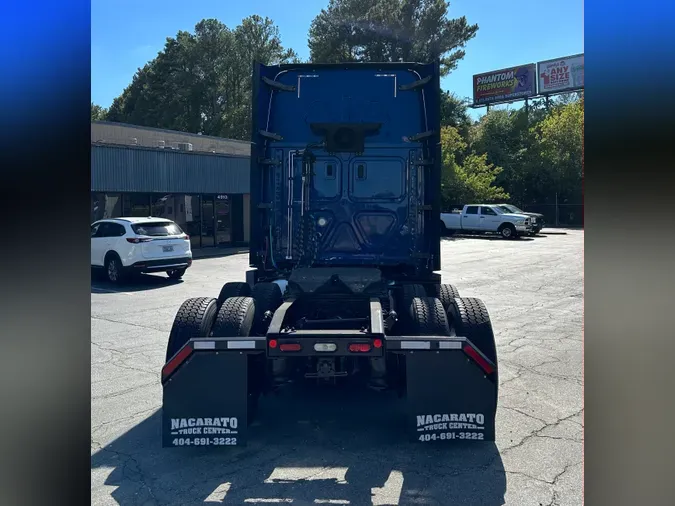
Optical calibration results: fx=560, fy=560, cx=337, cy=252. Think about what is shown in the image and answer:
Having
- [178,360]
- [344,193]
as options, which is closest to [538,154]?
[344,193]


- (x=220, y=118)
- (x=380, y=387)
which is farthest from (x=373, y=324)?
(x=220, y=118)

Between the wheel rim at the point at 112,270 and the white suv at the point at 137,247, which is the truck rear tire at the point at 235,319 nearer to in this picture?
the white suv at the point at 137,247

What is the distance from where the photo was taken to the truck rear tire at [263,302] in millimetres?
4934

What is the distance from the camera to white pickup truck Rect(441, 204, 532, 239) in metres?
29.3

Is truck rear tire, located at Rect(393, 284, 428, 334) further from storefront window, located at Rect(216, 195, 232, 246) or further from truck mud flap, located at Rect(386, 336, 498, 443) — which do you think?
storefront window, located at Rect(216, 195, 232, 246)

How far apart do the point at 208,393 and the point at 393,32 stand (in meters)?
42.0

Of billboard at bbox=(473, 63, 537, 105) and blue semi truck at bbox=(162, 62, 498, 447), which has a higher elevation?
billboard at bbox=(473, 63, 537, 105)

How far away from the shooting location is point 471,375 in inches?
157

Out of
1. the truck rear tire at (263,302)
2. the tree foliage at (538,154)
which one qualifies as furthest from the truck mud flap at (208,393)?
the tree foliage at (538,154)

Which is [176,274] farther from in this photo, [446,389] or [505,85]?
[505,85]

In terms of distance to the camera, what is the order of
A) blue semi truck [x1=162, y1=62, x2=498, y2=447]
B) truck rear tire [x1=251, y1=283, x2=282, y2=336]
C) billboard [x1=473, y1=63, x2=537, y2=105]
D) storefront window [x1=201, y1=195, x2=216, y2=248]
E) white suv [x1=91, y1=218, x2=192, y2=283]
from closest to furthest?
truck rear tire [x1=251, y1=283, x2=282, y2=336], blue semi truck [x1=162, y1=62, x2=498, y2=447], white suv [x1=91, y1=218, x2=192, y2=283], storefront window [x1=201, y1=195, x2=216, y2=248], billboard [x1=473, y1=63, x2=537, y2=105]

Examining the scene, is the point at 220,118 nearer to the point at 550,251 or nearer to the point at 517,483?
the point at 550,251

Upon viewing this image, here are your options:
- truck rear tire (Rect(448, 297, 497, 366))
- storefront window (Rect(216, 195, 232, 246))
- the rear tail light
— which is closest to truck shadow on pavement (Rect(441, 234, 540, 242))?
storefront window (Rect(216, 195, 232, 246))

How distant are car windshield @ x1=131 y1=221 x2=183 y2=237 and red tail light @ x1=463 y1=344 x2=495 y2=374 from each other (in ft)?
37.4
